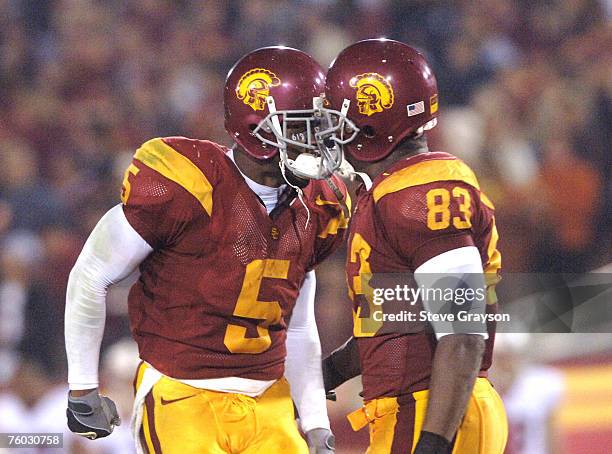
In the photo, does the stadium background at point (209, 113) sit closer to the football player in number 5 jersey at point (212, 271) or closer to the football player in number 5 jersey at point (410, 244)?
the football player in number 5 jersey at point (212, 271)

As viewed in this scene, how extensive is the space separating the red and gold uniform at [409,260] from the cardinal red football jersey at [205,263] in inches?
8.7

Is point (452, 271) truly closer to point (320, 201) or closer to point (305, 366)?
point (320, 201)

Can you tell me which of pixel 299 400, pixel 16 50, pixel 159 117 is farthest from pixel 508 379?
pixel 16 50

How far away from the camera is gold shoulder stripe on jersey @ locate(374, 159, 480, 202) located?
231 centimetres

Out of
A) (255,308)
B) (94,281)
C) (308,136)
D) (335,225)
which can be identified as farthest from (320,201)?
(94,281)

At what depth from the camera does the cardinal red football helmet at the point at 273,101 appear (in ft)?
8.28

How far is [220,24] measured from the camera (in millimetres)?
6141

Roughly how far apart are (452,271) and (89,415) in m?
0.89

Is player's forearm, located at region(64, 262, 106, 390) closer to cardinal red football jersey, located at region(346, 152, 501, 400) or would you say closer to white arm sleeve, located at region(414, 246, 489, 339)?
cardinal red football jersey, located at region(346, 152, 501, 400)

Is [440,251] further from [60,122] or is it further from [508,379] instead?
[60,122]

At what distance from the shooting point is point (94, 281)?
8.13 feet

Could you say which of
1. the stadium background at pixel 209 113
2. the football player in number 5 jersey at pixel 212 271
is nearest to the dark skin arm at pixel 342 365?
the football player in number 5 jersey at pixel 212 271

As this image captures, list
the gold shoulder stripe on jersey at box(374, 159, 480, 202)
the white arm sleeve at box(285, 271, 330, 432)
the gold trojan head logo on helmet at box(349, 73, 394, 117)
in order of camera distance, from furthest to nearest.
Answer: the white arm sleeve at box(285, 271, 330, 432)
the gold trojan head logo on helmet at box(349, 73, 394, 117)
the gold shoulder stripe on jersey at box(374, 159, 480, 202)

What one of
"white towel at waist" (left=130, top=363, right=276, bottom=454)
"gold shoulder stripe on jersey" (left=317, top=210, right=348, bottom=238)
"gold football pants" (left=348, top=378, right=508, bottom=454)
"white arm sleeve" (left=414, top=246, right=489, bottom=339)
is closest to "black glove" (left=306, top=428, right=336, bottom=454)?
"white towel at waist" (left=130, top=363, right=276, bottom=454)
